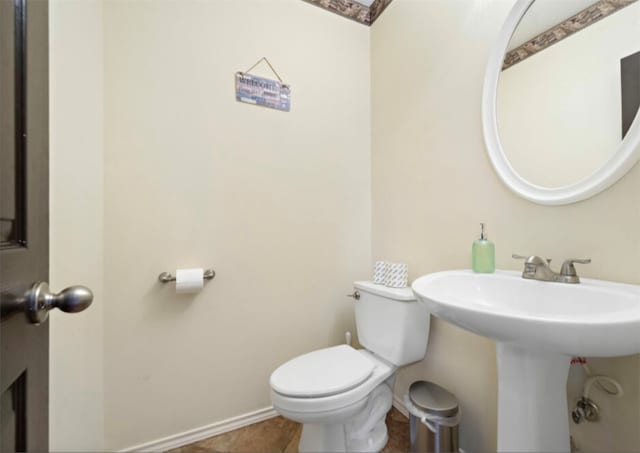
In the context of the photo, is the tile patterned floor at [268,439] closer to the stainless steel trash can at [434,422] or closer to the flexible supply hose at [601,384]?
the stainless steel trash can at [434,422]

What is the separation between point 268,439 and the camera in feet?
4.06

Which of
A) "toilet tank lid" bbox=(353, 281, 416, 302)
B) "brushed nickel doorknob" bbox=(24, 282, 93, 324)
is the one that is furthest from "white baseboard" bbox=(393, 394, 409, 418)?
"brushed nickel doorknob" bbox=(24, 282, 93, 324)

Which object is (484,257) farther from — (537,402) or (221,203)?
(221,203)

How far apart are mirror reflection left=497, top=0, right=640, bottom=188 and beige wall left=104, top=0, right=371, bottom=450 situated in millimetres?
862

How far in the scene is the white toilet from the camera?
919mm

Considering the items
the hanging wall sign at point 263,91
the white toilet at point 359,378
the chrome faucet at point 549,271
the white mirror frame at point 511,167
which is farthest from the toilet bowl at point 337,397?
the hanging wall sign at point 263,91

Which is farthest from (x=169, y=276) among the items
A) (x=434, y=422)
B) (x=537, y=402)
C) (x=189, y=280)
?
(x=537, y=402)

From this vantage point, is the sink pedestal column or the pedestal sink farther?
the sink pedestal column

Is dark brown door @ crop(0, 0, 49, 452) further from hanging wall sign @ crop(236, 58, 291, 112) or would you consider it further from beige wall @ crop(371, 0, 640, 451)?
beige wall @ crop(371, 0, 640, 451)

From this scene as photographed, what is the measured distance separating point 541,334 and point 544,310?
35 centimetres

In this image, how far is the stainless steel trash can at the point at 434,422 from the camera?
943mm

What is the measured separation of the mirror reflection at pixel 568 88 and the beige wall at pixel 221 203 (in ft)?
2.83

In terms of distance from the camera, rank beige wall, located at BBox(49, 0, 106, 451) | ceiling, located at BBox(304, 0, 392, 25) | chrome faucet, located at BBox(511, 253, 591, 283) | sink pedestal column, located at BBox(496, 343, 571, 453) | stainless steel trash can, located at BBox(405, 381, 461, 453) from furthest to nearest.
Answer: ceiling, located at BBox(304, 0, 392, 25) → stainless steel trash can, located at BBox(405, 381, 461, 453) → beige wall, located at BBox(49, 0, 106, 451) → chrome faucet, located at BBox(511, 253, 591, 283) → sink pedestal column, located at BBox(496, 343, 571, 453)

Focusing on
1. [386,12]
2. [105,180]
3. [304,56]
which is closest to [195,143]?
[105,180]
